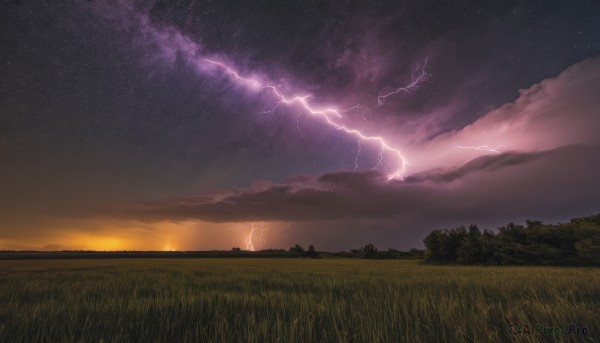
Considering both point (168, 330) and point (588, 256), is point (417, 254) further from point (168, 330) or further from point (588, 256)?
point (168, 330)

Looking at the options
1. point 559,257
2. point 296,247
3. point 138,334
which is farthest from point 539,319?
point 296,247

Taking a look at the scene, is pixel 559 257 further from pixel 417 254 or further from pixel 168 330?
pixel 417 254

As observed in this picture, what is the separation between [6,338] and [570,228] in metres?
42.1

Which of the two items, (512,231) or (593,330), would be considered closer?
(593,330)

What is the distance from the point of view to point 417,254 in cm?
7888

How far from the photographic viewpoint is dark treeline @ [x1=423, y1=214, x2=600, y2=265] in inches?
1072

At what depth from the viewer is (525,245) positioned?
105 feet

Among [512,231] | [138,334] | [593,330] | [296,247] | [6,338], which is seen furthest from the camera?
[296,247]

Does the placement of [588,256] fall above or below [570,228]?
below

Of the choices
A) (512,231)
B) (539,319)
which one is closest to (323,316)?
(539,319)

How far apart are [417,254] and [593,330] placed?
85.4 m

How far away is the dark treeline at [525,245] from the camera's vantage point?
2722 centimetres

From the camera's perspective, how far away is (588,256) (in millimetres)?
26172

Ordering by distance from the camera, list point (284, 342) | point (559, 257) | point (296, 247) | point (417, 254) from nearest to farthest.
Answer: point (284, 342), point (559, 257), point (417, 254), point (296, 247)
